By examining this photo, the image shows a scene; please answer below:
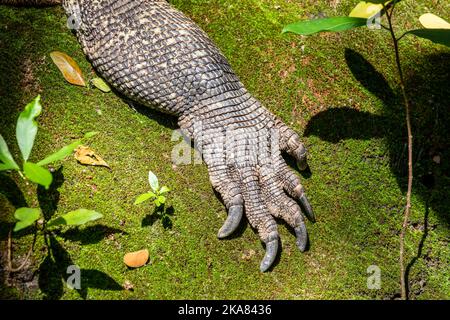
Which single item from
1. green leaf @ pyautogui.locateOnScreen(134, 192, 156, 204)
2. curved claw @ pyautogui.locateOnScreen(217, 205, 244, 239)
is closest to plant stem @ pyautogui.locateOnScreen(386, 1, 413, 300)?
curved claw @ pyautogui.locateOnScreen(217, 205, 244, 239)

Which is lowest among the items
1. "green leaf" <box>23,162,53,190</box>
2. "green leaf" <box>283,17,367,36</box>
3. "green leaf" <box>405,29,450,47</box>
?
"green leaf" <box>23,162,53,190</box>

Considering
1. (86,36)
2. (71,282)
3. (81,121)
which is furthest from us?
(86,36)

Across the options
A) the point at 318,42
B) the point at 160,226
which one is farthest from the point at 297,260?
the point at 318,42

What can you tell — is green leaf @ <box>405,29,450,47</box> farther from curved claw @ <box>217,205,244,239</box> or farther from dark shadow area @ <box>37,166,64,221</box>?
dark shadow area @ <box>37,166,64,221</box>

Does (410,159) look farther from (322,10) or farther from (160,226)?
(160,226)

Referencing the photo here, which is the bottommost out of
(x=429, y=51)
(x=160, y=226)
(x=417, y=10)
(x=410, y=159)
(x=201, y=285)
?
(x=201, y=285)

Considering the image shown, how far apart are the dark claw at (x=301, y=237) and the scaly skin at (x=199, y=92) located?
0.12 m

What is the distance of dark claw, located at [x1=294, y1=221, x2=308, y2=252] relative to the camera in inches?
84.2

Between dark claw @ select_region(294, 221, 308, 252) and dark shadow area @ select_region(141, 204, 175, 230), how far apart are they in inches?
22.5

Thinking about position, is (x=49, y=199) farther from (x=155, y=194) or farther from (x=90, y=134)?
(x=155, y=194)

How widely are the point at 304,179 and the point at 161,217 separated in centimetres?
71

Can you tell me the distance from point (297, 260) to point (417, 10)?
1.52 m

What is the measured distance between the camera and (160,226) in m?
2.11

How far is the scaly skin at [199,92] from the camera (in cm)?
227
